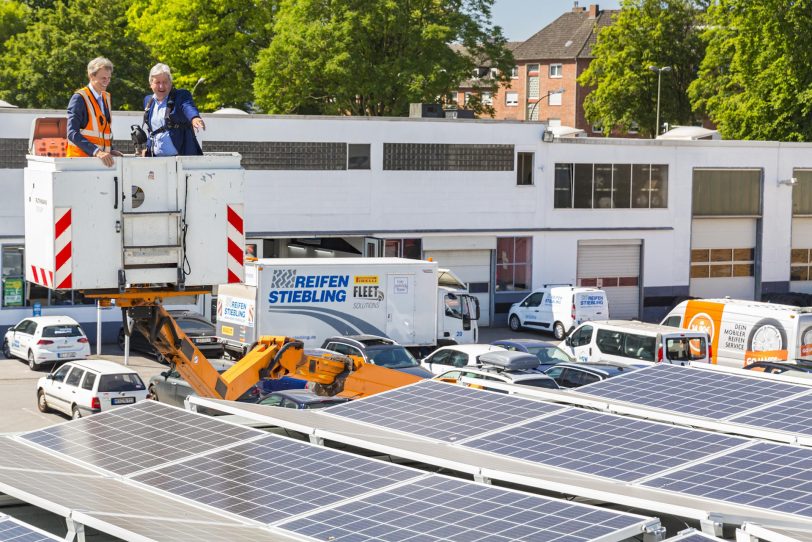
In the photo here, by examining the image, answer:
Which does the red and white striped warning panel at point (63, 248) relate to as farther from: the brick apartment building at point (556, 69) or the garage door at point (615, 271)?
the brick apartment building at point (556, 69)

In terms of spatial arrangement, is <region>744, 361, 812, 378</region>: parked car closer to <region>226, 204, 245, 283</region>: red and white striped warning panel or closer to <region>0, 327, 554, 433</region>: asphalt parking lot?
<region>0, 327, 554, 433</region>: asphalt parking lot

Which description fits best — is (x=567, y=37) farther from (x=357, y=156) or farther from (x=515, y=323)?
(x=357, y=156)

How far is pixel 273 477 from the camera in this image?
891 cm

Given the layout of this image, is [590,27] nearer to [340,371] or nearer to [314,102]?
[314,102]

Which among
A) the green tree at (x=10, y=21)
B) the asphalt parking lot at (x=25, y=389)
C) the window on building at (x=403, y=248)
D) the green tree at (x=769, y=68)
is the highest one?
the green tree at (x=10, y=21)

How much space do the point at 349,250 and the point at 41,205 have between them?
30114 millimetres

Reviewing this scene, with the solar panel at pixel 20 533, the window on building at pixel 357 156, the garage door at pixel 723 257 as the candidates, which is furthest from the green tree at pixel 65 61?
the solar panel at pixel 20 533

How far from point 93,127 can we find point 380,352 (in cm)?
1689

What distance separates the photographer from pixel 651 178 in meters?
45.5

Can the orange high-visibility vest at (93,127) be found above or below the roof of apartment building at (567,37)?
below

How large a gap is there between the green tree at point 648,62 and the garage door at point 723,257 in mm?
36135

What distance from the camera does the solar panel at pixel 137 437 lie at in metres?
9.67

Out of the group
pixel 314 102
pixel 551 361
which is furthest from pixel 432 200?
pixel 314 102

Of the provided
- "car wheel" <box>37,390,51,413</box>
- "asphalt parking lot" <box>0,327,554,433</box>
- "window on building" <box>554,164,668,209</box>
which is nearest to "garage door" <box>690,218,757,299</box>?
"window on building" <box>554,164,668,209</box>
